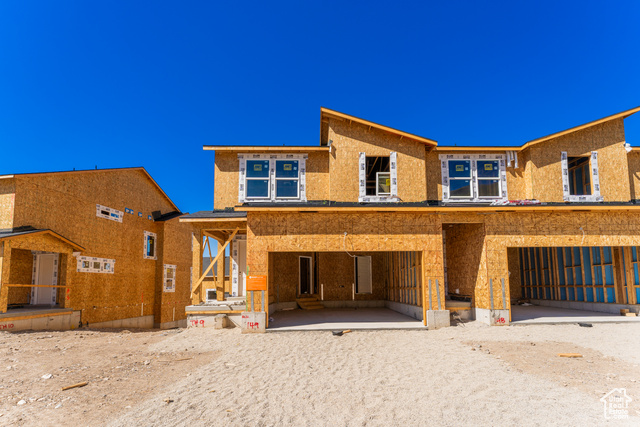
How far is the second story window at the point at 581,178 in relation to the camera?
15.6 metres

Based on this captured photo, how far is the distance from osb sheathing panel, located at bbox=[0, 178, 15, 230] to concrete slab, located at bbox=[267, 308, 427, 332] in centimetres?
1097

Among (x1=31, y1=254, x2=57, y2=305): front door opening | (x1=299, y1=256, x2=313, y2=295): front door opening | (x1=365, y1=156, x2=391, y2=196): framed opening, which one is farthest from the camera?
(x1=299, y1=256, x2=313, y2=295): front door opening

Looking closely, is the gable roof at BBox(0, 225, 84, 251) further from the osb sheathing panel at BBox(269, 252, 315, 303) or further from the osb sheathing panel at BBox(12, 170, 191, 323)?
the osb sheathing panel at BBox(269, 252, 315, 303)

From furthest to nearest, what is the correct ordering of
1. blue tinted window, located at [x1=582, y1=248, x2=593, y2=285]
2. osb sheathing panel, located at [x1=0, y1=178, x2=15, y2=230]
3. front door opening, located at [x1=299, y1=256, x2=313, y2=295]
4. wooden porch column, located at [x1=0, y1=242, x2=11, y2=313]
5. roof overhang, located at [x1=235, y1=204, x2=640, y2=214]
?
front door opening, located at [x1=299, y1=256, x2=313, y2=295] < blue tinted window, located at [x1=582, y1=248, x2=593, y2=285] < osb sheathing panel, located at [x1=0, y1=178, x2=15, y2=230] < wooden porch column, located at [x1=0, y1=242, x2=11, y2=313] < roof overhang, located at [x1=235, y1=204, x2=640, y2=214]

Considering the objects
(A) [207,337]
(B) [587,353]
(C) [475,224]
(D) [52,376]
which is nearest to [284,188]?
(A) [207,337]

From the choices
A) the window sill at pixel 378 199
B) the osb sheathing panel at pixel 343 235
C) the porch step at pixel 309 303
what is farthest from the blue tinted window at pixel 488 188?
the porch step at pixel 309 303

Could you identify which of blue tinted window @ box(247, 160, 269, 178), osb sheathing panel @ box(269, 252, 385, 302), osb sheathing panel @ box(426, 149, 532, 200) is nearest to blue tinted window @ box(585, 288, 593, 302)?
osb sheathing panel @ box(426, 149, 532, 200)

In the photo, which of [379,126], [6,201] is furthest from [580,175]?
[6,201]

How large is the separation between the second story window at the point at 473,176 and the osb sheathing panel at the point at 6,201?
1731 cm

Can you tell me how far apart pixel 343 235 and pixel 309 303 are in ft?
24.8

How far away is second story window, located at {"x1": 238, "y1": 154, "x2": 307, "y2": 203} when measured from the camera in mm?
16109

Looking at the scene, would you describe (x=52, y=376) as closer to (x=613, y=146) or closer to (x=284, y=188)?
(x=284, y=188)

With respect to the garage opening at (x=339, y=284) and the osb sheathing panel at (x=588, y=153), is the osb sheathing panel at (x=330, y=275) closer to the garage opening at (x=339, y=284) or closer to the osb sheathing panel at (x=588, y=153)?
the garage opening at (x=339, y=284)

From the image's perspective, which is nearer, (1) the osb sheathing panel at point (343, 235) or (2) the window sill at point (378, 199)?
(1) the osb sheathing panel at point (343, 235)
